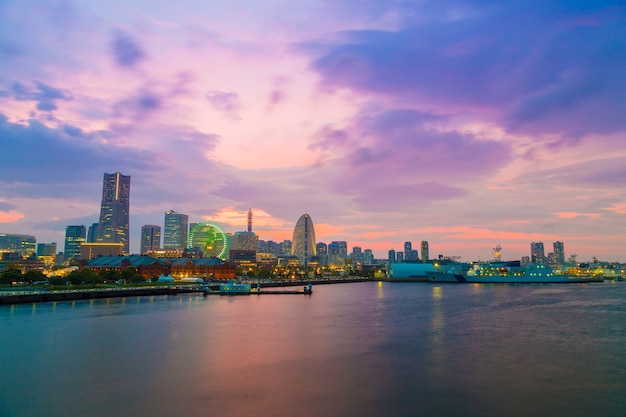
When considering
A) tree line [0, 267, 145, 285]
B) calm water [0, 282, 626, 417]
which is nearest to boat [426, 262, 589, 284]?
calm water [0, 282, 626, 417]

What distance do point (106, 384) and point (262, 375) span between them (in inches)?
425

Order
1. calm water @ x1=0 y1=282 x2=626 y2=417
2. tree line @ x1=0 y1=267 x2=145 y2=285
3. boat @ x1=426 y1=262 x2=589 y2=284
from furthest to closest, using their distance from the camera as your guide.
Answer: boat @ x1=426 y1=262 x2=589 y2=284 → tree line @ x1=0 y1=267 x2=145 y2=285 → calm water @ x1=0 y1=282 x2=626 y2=417

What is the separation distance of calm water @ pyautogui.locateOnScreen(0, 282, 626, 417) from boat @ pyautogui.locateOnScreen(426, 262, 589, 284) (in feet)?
423

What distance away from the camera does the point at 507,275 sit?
7224 inches

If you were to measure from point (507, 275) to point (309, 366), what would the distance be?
174 metres

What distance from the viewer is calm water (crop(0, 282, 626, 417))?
977 inches

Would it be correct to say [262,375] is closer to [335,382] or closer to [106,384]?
[335,382]

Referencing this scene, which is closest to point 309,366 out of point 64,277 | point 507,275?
point 64,277

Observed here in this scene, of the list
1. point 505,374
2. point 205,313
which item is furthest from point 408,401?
point 205,313

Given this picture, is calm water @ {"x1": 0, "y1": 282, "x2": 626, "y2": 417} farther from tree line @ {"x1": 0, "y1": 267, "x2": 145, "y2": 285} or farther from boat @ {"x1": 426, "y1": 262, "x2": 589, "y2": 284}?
boat @ {"x1": 426, "y1": 262, "x2": 589, "y2": 284}

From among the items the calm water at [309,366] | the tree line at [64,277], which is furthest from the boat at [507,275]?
the tree line at [64,277]

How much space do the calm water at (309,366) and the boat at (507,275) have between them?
423 feet

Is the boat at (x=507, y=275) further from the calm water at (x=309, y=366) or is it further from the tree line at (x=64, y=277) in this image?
the tree line at (x=64, y=277)

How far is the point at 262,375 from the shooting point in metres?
31.4
